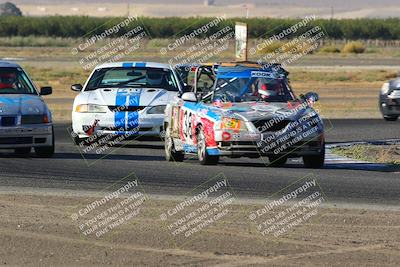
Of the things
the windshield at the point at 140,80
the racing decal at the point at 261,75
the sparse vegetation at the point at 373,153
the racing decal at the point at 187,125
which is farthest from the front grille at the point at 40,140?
the sparse vegetation at the point at 373,153

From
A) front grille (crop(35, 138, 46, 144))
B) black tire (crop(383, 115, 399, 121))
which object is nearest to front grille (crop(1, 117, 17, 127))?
front grille (crop(35, 138, 46, 144))

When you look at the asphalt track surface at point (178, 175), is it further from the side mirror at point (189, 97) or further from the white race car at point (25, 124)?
the side mirror at point (189, 97)

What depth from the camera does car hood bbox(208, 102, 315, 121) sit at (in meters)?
17.0

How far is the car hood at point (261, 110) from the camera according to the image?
17.0 meters

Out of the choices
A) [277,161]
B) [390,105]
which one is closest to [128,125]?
[277,161]

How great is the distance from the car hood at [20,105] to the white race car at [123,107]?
6.75ft

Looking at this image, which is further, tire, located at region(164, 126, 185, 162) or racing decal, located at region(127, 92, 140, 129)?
racing decal, located at region(127, 92, 140, 129)

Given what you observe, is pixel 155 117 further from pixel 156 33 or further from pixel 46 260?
pixel 156 33

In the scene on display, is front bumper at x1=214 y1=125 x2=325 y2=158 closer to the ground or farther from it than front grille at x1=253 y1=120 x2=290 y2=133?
closer to the ground

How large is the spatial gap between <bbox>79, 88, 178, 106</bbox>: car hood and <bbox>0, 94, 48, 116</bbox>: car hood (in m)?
2.15

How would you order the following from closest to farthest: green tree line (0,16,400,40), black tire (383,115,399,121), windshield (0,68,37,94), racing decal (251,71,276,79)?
racing decal (251,71,276,79) → windshield (0,68,37,94) → black tire (383,115,399,121) → green tree line (0,16,400,40)

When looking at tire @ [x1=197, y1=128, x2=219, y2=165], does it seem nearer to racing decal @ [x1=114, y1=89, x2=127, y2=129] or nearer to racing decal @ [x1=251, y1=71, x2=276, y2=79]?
racing decal @ [x1=251, y1=71, x2=276, y2=79]

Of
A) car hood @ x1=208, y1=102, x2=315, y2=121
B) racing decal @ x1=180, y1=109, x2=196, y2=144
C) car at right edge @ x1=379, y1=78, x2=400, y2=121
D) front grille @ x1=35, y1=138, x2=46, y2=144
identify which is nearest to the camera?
car hood @ x1=208, y1=102, x2=315, y2=121

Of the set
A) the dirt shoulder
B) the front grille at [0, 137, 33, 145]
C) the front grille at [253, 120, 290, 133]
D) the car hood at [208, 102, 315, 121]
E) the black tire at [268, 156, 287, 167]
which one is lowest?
the black tire at [268, 156, 287, 167]
